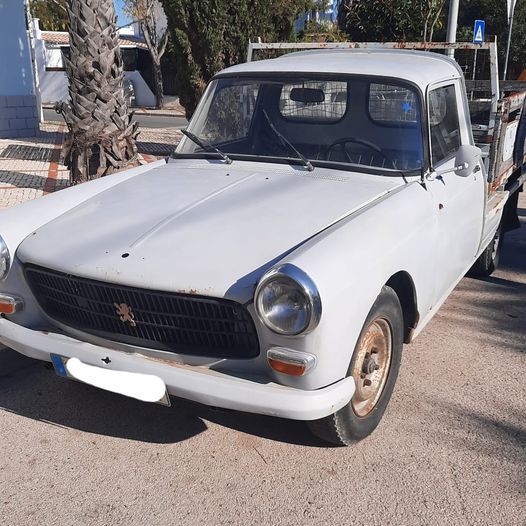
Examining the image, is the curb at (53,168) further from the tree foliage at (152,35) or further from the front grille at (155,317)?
the tree foliage at (152,35)

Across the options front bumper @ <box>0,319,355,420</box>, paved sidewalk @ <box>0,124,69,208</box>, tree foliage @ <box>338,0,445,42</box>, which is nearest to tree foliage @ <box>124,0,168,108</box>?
paved sidewalk @ <box>0,124,69,208</box>

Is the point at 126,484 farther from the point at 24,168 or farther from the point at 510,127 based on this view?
the point at 24,168

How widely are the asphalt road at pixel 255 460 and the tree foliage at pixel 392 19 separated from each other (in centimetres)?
1048

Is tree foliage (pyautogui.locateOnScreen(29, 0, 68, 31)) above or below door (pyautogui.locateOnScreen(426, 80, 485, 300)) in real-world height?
above

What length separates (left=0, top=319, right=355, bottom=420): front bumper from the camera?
2.72 meters

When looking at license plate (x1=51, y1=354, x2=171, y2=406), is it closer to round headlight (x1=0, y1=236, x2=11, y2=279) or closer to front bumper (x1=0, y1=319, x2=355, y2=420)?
front bumper (x1=0, y1=319, x2=355, y2=420)

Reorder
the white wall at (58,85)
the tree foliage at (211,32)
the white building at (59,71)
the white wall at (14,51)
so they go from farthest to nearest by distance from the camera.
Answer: the white wall at (58,85) → the white building at (59,71) → the white wall at (14,51) → the tree foliage at (211,32)

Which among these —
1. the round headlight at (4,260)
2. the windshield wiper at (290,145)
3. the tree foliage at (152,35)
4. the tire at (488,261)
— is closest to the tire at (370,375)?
the windshield wiper at (290,145)

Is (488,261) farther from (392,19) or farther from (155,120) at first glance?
(155,120)

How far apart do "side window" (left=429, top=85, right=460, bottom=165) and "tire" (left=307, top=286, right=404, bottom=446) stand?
1.21 metres

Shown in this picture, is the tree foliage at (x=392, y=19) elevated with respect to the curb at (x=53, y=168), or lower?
elevated

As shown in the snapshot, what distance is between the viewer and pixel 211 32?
12602 mm

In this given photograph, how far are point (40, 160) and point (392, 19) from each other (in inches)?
307

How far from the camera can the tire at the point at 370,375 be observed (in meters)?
3.10
